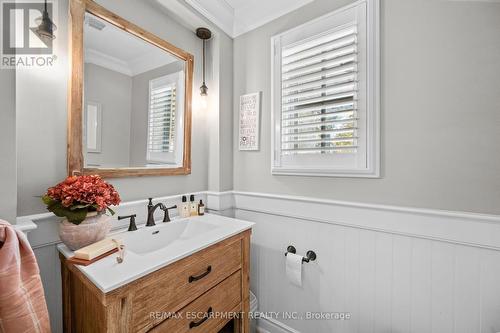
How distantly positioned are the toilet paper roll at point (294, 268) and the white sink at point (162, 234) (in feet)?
1.76

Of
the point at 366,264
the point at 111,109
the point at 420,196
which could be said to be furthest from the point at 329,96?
the point at 111,109

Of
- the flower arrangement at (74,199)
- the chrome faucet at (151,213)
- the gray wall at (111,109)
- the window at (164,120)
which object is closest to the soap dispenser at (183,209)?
the chrome faucet at (151,213)

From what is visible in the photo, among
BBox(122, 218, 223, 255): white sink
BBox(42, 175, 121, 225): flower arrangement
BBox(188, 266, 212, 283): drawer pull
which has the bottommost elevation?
BBox(188, 266, 212, 283): drawer pull

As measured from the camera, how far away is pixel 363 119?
4.23 ft

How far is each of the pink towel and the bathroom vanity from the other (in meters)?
0.13

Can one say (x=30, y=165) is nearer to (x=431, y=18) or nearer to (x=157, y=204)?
(x=157, y=204)

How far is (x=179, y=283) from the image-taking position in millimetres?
963

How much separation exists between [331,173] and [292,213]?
1.31 feet

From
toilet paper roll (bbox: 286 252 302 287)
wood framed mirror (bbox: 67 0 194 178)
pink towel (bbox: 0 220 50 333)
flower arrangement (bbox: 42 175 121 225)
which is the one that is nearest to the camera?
pink towel (bbox: 0 220 50 333)

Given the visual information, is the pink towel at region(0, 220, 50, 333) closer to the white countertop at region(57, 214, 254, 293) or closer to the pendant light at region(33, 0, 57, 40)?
the white countertop at region(57, 214, 254, 293)

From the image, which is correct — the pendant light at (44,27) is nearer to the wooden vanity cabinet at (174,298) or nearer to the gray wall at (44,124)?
the gray wall at (44,124)

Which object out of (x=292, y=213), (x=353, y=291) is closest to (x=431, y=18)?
(x=292, y=213)

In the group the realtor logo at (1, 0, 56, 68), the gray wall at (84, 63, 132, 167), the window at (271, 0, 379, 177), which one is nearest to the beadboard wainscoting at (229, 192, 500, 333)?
the window at (271, 0, 379, 177)

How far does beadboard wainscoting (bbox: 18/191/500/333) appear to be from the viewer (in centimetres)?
102
